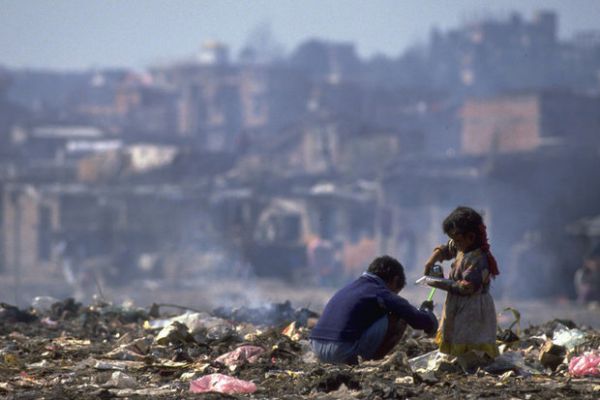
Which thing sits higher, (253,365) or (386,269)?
(386,269)

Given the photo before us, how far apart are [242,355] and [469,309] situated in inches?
64.0

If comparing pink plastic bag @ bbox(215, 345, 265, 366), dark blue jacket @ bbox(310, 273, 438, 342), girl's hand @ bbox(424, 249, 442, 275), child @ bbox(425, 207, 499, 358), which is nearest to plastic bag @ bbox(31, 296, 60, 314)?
pink plastic bag @ bbox(215, 345, 265, 366)

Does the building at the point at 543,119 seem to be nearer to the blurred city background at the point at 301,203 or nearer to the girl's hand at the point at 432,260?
the blurred city background at the point at 301,203

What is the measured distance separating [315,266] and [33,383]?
2373 cm

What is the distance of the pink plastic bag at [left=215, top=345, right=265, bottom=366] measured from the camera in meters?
6.71

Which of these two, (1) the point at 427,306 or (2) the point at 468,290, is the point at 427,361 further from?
(2) the point at 468,290

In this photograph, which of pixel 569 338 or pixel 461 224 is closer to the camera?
pixel 461 224

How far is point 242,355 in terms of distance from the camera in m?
6.79

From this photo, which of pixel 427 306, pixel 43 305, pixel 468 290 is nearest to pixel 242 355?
pixel 427 306

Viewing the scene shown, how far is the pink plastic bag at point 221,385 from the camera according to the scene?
5672 millimetres

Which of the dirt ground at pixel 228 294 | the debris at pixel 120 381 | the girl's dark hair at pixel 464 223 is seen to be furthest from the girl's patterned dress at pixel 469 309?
the dirt ground at pixel 228 294

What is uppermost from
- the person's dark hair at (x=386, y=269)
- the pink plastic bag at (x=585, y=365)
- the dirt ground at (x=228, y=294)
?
the person's dark hair at (x=386, y=269)

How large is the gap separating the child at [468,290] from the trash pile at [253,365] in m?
0.11

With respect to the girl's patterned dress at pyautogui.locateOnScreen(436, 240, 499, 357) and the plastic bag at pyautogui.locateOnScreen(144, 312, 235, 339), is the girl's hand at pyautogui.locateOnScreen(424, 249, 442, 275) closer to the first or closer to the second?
the girl's patterned dress at pyautogui.locateOnScreen(436, 240, 499, 357)
